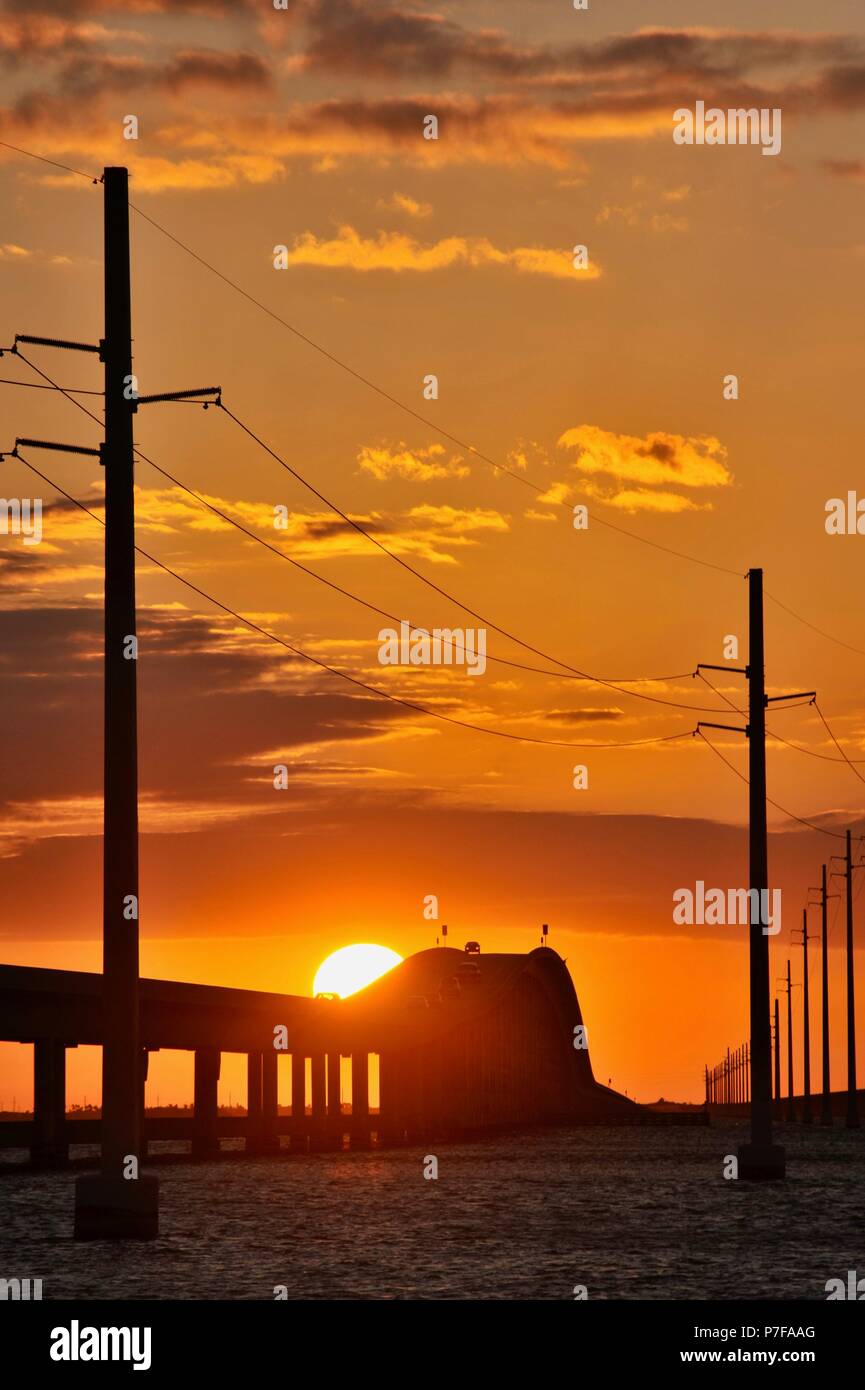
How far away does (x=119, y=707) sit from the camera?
31484mm

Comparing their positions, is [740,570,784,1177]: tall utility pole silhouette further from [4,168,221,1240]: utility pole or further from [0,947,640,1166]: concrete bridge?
[4,168,221,1240]: utility pole

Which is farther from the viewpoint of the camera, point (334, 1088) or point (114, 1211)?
point (334, 1088)

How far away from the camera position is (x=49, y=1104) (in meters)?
66.4

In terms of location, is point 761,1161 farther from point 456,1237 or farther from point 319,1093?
point 319,1093

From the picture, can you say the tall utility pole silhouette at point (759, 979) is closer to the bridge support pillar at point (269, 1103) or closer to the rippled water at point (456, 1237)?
→ the rippled water at point (456, 1237)

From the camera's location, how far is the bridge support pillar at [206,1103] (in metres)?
79.8

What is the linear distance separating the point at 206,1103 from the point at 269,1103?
10501 millimetres

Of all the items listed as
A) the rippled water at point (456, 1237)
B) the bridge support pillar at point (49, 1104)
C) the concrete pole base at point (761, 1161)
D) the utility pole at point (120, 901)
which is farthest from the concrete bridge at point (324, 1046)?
the utility pole at point (120, 901)

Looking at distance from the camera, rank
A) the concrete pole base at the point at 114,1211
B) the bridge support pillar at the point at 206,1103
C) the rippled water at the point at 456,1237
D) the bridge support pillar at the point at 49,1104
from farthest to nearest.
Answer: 1. the bridge support pillar at the point at 206,1103
2. the bridge support pillar at the point at 49,1104
3. the concrete pole base at the point at 114,1211
4. the rippled water at the point at 456,1237

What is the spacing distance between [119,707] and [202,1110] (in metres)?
54.0

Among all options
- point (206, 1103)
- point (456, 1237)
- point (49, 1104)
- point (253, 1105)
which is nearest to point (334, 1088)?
point (253, 1105)

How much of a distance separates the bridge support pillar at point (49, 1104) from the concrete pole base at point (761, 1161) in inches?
897

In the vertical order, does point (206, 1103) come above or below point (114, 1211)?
below
